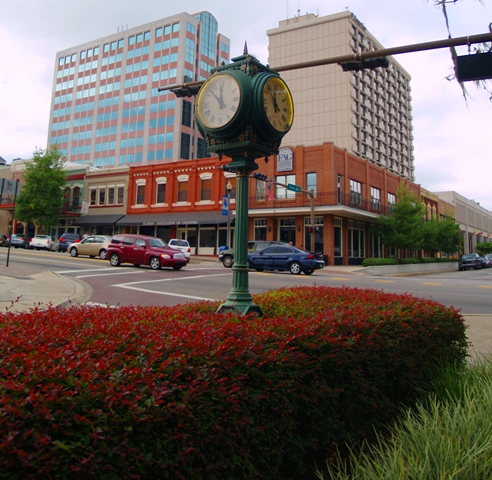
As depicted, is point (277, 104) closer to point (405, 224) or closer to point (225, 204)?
point (225, 204)

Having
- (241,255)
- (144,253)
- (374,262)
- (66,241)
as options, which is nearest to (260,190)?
(374,262)

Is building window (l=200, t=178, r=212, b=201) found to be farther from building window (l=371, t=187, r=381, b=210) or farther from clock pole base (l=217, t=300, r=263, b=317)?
clock pole base (l=217, t=300, r=263, b=317)

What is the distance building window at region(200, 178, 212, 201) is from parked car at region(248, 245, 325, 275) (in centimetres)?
1623

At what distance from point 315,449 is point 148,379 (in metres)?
1.36

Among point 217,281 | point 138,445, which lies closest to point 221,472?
point 138,445

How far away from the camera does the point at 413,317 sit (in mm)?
4277

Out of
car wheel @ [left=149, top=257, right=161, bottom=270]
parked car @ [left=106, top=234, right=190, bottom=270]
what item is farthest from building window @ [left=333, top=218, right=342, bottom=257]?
car wheel @ [left=149, top=257, right=161, bottom=270]

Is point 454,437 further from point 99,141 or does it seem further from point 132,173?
point 99,141

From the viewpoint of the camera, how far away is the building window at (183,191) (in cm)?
4250

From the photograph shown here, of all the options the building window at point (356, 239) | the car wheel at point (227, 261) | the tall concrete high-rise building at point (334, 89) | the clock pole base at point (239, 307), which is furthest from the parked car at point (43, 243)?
the clock pole base at point (239, 307)

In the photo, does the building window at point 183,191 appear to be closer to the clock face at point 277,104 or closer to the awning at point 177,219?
the awning at point 177,219

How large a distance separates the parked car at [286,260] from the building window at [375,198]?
19952mm

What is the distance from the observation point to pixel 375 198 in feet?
145

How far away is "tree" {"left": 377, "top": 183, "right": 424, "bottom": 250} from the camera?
3806cm
